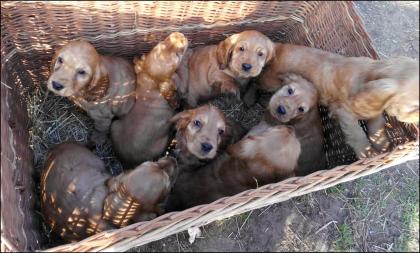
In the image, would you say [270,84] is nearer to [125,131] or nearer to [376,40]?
[125,131]

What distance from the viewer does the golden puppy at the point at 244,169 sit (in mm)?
2941

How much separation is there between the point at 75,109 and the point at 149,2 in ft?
3.94

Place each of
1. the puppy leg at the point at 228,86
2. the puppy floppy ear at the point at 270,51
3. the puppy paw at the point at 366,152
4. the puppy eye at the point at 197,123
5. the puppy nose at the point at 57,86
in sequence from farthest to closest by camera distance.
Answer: the puppy leg at the point at 228,86
the puppy floppy ear at the point at 270,51
the puppy paw at the point at 366,152
the puppy eye at the point at 197,123
the puppy nose at the point at 57,86

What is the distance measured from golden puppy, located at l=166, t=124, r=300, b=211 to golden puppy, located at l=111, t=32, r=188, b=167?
35 cm

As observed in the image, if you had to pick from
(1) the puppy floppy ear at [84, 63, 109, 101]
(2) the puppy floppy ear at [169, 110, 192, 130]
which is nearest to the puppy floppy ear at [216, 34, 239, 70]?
(2) the puppy floppy ear at [169, 110, 192, 130]

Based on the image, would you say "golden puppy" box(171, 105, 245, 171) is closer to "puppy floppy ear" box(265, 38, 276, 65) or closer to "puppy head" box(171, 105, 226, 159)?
"puppy head" box(171, 105, 226, 159)

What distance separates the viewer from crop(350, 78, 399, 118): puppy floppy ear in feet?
9.68

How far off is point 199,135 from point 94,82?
0.82m

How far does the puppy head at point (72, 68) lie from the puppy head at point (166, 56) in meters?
0.44

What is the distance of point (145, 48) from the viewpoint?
3543 millimetres

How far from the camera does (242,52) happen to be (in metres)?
3.36

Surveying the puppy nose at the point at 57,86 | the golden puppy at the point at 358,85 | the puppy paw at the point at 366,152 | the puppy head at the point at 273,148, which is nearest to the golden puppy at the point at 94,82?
the puppy nose at the point at 57,86

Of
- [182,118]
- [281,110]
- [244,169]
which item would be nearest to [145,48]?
[182,118]

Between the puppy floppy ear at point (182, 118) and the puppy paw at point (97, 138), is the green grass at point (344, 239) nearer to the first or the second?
the puppy floppy ear at point (182, 118)
